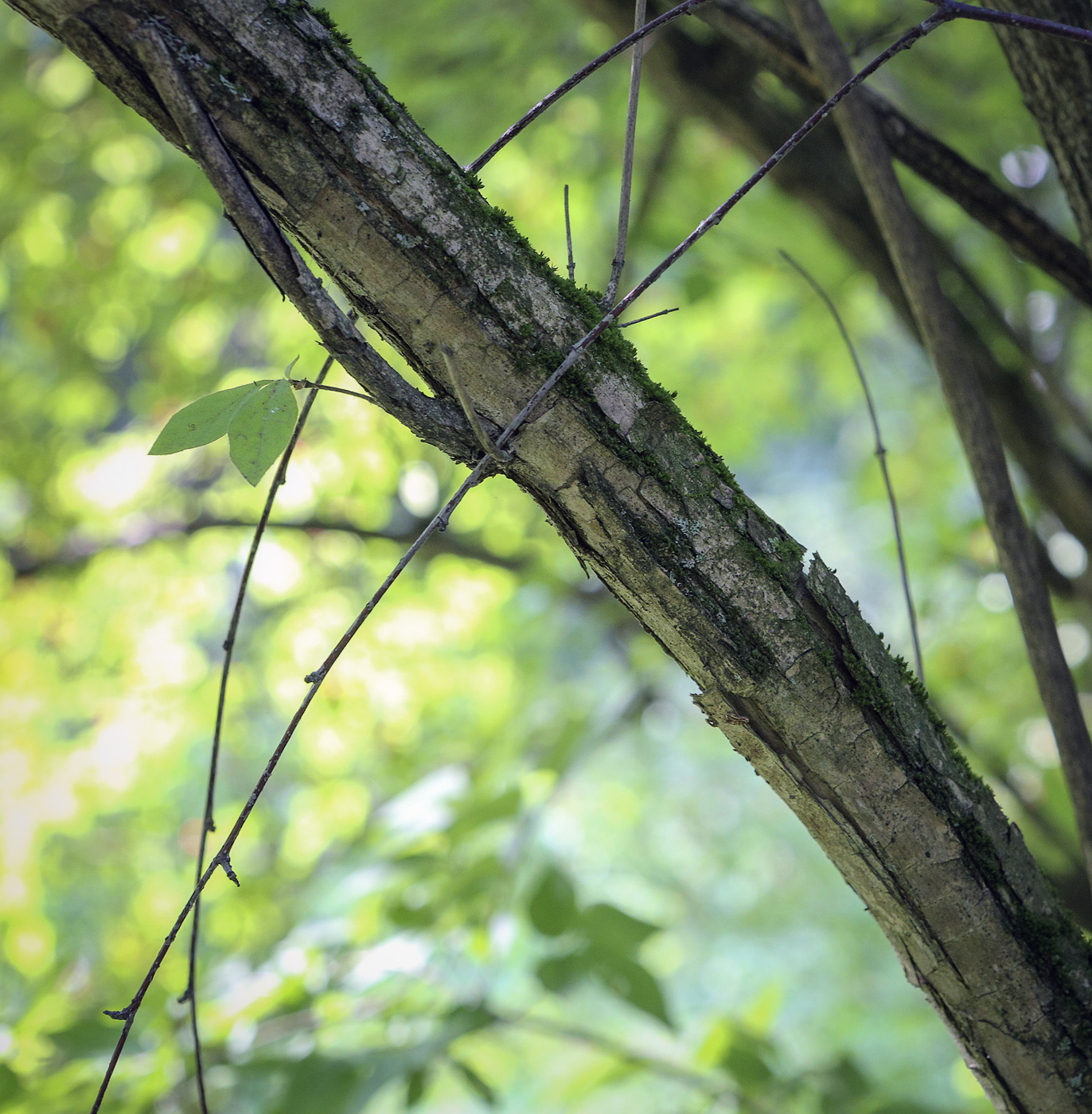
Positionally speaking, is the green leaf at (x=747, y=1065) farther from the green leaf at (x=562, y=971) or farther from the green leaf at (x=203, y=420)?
the green leaf at (x=203, y=420)

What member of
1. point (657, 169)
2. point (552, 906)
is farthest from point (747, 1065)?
point (657, 169)

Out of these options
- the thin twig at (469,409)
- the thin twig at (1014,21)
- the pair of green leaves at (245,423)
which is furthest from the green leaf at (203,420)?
the thin twig at (1014,21)

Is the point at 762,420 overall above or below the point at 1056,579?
above

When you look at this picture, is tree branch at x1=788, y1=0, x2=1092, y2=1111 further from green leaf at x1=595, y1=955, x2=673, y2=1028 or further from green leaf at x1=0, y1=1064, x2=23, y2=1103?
green leaf at x1=0, y1=1064, x2=23, y2=1103

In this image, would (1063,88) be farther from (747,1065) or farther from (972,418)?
(747,1065)

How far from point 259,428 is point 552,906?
81 centimetres

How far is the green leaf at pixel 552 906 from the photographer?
40.9 inches

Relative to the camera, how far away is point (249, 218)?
0.42 m

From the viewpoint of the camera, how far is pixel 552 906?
41.3 inches

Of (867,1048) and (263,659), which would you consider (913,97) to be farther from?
(867,1048)

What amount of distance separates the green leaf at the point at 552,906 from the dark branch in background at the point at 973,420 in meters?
0.60

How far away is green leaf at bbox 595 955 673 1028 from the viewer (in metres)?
1.01

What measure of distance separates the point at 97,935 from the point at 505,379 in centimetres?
292

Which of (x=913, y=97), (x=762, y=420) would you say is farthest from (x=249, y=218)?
(x=762, y=420)
